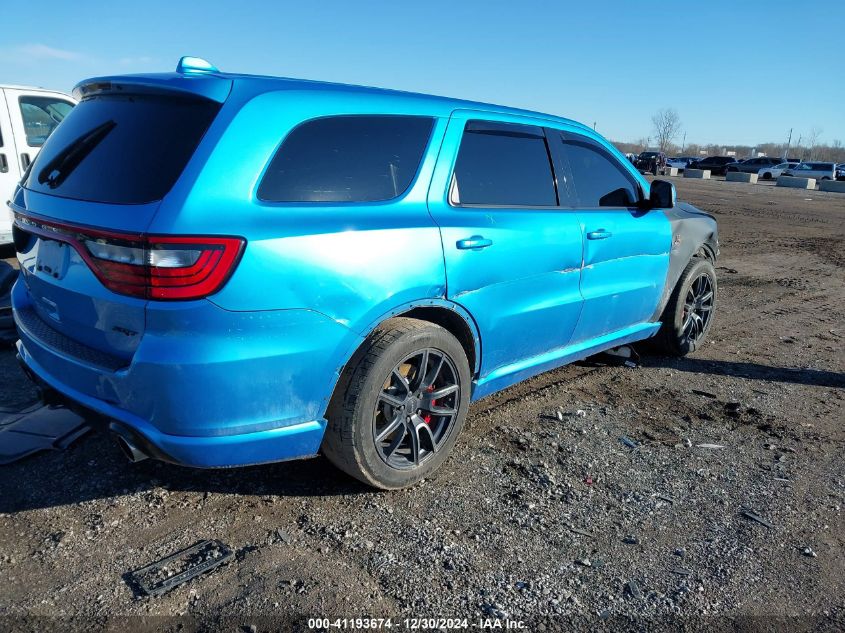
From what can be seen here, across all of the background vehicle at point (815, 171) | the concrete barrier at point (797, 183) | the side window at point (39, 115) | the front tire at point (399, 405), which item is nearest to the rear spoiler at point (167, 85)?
the front tire at point (399, 405)

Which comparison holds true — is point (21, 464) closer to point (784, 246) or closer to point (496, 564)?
point (496, 564)

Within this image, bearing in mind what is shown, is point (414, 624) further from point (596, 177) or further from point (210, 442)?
point (596, 177)

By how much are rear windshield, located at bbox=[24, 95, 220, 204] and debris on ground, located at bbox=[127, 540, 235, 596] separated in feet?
4.65

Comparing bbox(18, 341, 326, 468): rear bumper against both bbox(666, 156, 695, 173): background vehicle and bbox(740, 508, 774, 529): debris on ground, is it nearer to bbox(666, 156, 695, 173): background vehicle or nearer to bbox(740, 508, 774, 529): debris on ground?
bbox(740, 508, 774, 529): debris on ground

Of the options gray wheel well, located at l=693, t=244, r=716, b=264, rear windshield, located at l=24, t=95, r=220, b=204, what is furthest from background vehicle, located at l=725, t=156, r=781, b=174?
rear windshield, located at l=24, t=95, r=220, b=204

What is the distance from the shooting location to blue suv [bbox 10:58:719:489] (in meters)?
2.42

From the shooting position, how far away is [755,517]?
3.13 m

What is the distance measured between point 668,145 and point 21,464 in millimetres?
119372

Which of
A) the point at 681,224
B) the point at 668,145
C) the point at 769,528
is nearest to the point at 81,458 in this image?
the point at 769,528

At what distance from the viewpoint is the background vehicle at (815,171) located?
1670 inches

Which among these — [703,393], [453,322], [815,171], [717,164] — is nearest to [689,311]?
[703,393]

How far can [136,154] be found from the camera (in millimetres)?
2625

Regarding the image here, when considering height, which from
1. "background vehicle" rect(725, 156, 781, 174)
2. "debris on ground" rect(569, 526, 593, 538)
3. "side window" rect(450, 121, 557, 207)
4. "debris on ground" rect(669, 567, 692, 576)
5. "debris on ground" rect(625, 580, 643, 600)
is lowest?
"debris on ground" rect(669, 567, 692, 576)

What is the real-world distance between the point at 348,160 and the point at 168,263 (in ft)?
3.06
